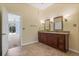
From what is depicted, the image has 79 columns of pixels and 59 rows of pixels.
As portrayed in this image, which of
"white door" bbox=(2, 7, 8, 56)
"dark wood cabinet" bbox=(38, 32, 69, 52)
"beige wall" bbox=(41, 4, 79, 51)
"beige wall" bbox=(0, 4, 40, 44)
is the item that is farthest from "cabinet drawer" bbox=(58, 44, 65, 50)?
"white door" bbox=(2, 7, 8, 56)

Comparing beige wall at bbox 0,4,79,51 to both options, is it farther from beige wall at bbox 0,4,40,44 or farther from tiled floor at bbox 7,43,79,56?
tiled floor at bbox 7,43,79,56

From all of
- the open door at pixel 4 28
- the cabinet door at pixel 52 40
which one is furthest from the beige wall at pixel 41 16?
the cabinet door at pixel 52 40

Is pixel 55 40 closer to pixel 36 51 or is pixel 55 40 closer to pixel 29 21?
pixel 36 51

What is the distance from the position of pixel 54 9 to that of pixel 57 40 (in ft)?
2.02

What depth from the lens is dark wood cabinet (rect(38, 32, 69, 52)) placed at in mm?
1638

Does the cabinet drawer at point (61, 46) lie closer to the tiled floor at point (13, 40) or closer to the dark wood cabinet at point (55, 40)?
the dark wood cabinet at point (55, 40)

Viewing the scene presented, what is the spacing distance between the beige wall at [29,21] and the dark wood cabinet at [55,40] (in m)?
0.15

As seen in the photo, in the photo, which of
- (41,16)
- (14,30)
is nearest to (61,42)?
(41,16)

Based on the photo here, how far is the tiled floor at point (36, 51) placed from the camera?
5.04ft

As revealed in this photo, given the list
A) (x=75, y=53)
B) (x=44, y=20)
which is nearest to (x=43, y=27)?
(x=44, y=20)

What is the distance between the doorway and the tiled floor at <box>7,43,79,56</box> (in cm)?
11

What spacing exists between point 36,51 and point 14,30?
555mm

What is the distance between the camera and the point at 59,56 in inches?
59.2

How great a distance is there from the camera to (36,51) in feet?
5.25
